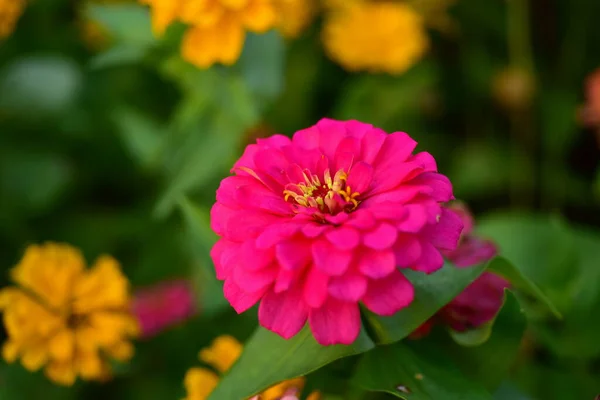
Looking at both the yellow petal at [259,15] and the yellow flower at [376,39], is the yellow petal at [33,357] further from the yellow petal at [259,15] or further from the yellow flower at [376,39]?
the yellow flower at [376,39]

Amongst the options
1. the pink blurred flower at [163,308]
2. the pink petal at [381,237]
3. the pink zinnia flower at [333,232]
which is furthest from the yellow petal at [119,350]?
the pink petal at [381,237]

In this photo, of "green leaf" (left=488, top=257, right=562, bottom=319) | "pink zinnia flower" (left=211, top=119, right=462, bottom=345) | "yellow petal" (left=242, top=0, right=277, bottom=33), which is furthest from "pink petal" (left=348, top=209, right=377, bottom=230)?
A: "yellow petal" (left=242, top=0, right=277, bottom=33)

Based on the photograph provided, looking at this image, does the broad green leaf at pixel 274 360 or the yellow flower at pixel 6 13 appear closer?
the broad green leaf at pixel 274 360

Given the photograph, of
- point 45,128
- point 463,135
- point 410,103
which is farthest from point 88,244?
point 463,135

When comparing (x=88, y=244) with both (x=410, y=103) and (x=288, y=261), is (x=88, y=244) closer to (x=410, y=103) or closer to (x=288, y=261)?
(x=410, y=103)

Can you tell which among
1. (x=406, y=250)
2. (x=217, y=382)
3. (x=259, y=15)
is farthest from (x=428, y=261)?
(x=259, y=15)

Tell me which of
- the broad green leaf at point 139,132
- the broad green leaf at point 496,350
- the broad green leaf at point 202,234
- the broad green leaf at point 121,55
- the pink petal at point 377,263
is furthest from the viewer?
the broad green leaf at point 139,132

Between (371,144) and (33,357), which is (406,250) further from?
(33,357)
